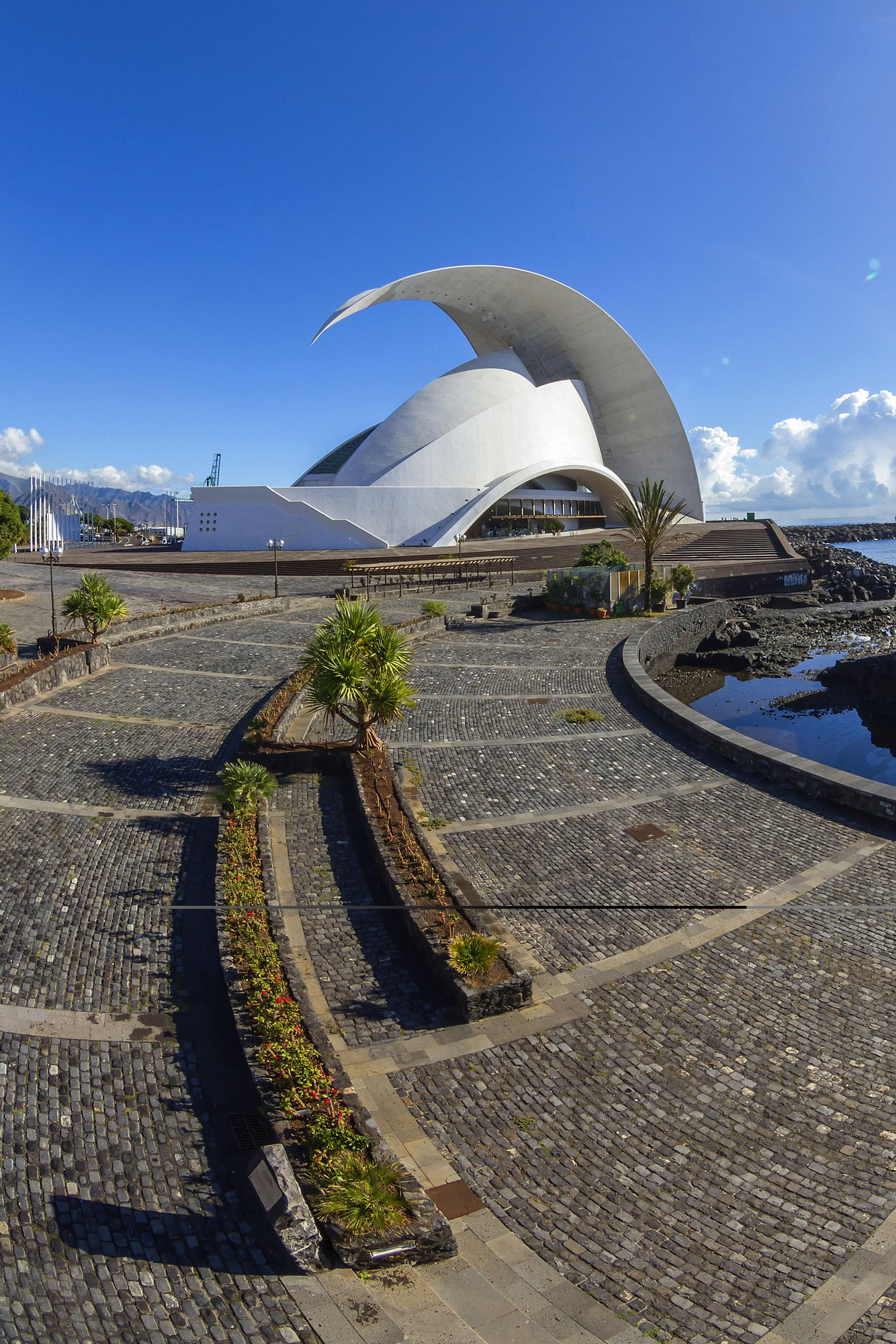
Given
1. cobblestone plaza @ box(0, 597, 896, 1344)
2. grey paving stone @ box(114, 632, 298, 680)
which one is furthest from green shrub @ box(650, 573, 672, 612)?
cobblestone plaza @ box(0, 597, 896, 1344)

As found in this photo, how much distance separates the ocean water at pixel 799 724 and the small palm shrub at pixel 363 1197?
10.9 m

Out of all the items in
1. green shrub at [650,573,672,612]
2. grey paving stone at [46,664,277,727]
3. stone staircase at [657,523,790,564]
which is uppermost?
stone staircase at [657,523,790,564]

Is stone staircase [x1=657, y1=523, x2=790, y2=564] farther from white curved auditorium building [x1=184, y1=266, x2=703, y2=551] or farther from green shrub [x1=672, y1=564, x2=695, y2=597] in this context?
green shrub [x1=672, y1=564, x2=695, y2=597]

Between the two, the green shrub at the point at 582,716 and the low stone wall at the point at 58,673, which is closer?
the green shrub at the point at 582,716

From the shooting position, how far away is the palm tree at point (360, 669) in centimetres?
1066

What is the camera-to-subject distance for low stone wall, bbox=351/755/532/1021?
230 inches

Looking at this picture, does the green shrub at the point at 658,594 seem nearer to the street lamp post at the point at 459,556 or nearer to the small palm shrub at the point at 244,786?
the street lamp post at the point at 459,556

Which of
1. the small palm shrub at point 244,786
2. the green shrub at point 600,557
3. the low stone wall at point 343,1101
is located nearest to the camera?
the low stone wall at point 343,1101

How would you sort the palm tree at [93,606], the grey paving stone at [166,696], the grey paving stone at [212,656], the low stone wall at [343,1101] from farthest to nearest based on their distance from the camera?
the palm tree at [93,606]
the grey paving stone at [212,656]
the grey paving stone at [166,696]
the low stone wall at [343,1101]

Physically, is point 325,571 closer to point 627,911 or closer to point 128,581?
point 128,581

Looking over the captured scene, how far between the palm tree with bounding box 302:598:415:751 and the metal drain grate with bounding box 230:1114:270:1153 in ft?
20.5

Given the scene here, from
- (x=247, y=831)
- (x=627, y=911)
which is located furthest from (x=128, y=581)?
(x=627, y=911)

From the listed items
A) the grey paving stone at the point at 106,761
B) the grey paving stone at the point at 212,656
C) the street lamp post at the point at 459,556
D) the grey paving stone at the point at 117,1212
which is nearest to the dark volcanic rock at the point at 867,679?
the grey paving stone at the point at 212,656

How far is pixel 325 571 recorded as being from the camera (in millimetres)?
36562
